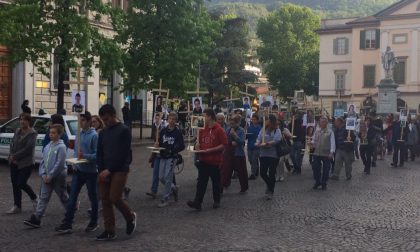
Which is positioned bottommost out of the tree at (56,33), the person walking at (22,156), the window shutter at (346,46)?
the person walking at (22,156)

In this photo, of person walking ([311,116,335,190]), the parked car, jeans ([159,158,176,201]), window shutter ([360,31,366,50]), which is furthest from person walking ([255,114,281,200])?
window shutter ([360,31,366,50])

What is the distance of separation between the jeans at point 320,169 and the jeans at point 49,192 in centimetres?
647

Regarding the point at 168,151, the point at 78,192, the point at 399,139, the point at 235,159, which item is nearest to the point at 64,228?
the point at 78,192

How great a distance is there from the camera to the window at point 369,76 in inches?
2381

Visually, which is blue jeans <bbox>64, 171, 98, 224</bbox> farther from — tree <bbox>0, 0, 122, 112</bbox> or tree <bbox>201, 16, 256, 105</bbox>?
tree <bbox>201, 16, 256, 105</bbox>

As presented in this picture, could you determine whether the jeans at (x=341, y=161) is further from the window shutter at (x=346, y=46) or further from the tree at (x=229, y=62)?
the window shutter at (x=346, y=46)

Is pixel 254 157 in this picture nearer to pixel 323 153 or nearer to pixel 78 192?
pixel 323 153

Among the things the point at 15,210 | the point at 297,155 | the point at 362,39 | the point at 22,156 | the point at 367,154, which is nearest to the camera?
the point at 22,156

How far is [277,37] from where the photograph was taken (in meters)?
71.8

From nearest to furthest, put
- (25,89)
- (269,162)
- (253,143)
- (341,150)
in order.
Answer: (269,162) < (253,143) < (341,150) < (25,89)

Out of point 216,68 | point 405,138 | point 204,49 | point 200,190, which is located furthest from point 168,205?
point 216,68

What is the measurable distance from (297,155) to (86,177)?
9403mm

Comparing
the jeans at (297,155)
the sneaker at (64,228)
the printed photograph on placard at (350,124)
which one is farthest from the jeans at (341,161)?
the sneaker at (64,228)

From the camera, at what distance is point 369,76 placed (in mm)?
60844
